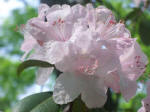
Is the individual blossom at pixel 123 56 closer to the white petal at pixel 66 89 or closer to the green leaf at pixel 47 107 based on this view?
the white petal at pixel 66 89

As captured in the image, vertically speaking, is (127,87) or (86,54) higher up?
(86,54)

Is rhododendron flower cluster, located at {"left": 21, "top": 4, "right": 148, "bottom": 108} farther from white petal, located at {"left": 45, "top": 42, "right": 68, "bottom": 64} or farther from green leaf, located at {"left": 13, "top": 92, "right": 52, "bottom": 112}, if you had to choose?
green leaf, located at {"left": 13, "top": 92, "right": 52, "bottom": 112}

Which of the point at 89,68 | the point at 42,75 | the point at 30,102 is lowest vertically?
the point at 30,102

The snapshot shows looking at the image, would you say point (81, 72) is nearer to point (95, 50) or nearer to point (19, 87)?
point (95, 50)

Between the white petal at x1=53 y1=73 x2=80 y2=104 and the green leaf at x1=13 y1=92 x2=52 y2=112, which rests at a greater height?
the white petal at x1=53 y1=73 x2=80 y2=104

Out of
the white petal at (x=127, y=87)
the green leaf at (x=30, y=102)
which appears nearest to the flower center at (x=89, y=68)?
the white petal at (x=127, y=87)

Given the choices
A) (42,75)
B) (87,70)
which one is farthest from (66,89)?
(42,75)

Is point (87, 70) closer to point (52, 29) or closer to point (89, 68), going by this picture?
point (89, 68)

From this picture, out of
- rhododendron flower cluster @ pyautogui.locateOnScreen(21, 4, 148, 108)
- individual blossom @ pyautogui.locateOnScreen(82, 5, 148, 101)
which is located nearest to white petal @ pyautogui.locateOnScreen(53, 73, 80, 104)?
rhododendron flower cluster @ pyautogui.locateOnScreen(21, 4, 148, 108)
